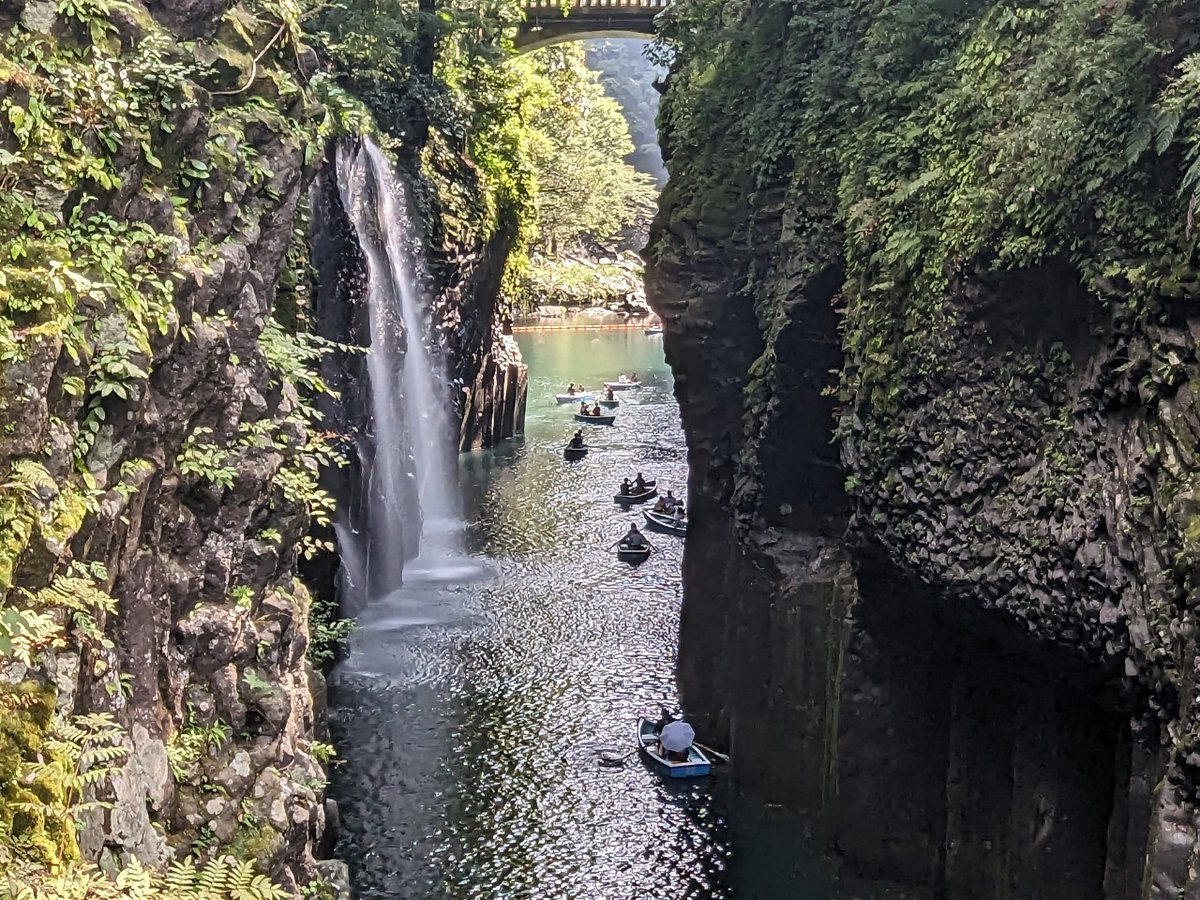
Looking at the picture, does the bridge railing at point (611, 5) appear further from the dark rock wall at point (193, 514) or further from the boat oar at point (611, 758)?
the dark rock wall at point (193, 514)

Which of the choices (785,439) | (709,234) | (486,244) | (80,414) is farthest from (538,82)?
(80,414)

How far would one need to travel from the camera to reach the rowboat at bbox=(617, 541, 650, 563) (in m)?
28.1

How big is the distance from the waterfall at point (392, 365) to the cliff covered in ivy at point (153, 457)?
11.7m

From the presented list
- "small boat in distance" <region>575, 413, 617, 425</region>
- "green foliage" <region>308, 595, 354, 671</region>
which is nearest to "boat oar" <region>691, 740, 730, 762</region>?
"green foliage" <region>308, 595, 354, 671</region>

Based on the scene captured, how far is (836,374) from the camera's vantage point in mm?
15852

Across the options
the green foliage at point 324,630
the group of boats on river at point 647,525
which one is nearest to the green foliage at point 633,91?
the group of boats on river at point 647,525

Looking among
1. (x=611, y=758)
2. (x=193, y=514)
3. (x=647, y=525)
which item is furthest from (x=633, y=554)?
(x=193, y=514)

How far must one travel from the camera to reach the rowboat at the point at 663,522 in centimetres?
3009

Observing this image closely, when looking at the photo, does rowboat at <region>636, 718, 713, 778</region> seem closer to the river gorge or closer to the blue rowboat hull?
the river gorge

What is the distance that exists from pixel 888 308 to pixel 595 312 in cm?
6375

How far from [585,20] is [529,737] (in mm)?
24025

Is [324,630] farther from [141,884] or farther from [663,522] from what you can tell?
[663,522]

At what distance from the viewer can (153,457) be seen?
8430mm

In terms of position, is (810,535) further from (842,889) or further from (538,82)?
(538,82)
